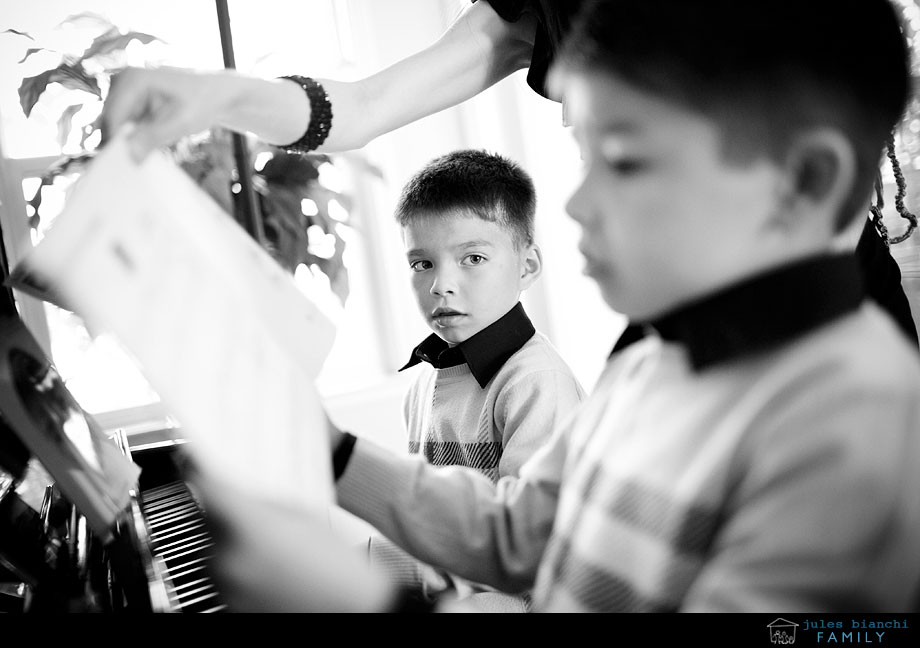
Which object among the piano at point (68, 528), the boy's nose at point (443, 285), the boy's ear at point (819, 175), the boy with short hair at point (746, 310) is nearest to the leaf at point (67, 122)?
the piano at point (68, 528)

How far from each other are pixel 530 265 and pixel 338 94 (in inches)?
11.4

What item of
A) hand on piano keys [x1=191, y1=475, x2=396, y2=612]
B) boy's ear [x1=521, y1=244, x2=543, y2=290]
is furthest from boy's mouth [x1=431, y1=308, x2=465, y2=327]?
hand on piano keys [x1=191, y1=475, x2=396, y2=612]

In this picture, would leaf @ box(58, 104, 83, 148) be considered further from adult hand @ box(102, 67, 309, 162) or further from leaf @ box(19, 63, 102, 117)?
adult hand @ box(102, 67, 309, 162)

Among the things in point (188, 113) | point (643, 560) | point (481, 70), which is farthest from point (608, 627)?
point (481, 70)

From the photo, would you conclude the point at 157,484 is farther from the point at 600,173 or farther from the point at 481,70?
the point at 600,173

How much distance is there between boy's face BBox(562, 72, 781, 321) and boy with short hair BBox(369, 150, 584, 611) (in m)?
0.29

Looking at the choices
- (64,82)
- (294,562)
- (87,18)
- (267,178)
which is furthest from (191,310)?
(87,18)

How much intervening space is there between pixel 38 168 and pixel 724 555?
0.79m

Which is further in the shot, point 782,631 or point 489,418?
point 489,418

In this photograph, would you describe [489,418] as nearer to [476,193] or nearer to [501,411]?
[501,411]

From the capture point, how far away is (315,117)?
Result: 1.81ft

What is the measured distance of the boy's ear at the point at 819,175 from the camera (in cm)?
30

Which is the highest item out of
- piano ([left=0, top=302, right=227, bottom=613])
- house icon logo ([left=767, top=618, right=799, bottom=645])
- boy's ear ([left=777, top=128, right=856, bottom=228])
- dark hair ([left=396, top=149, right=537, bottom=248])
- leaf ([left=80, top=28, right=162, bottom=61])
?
leaf ([left=80, top=28, right=162, bottom=61])

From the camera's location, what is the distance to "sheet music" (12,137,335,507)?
0.32 meters
